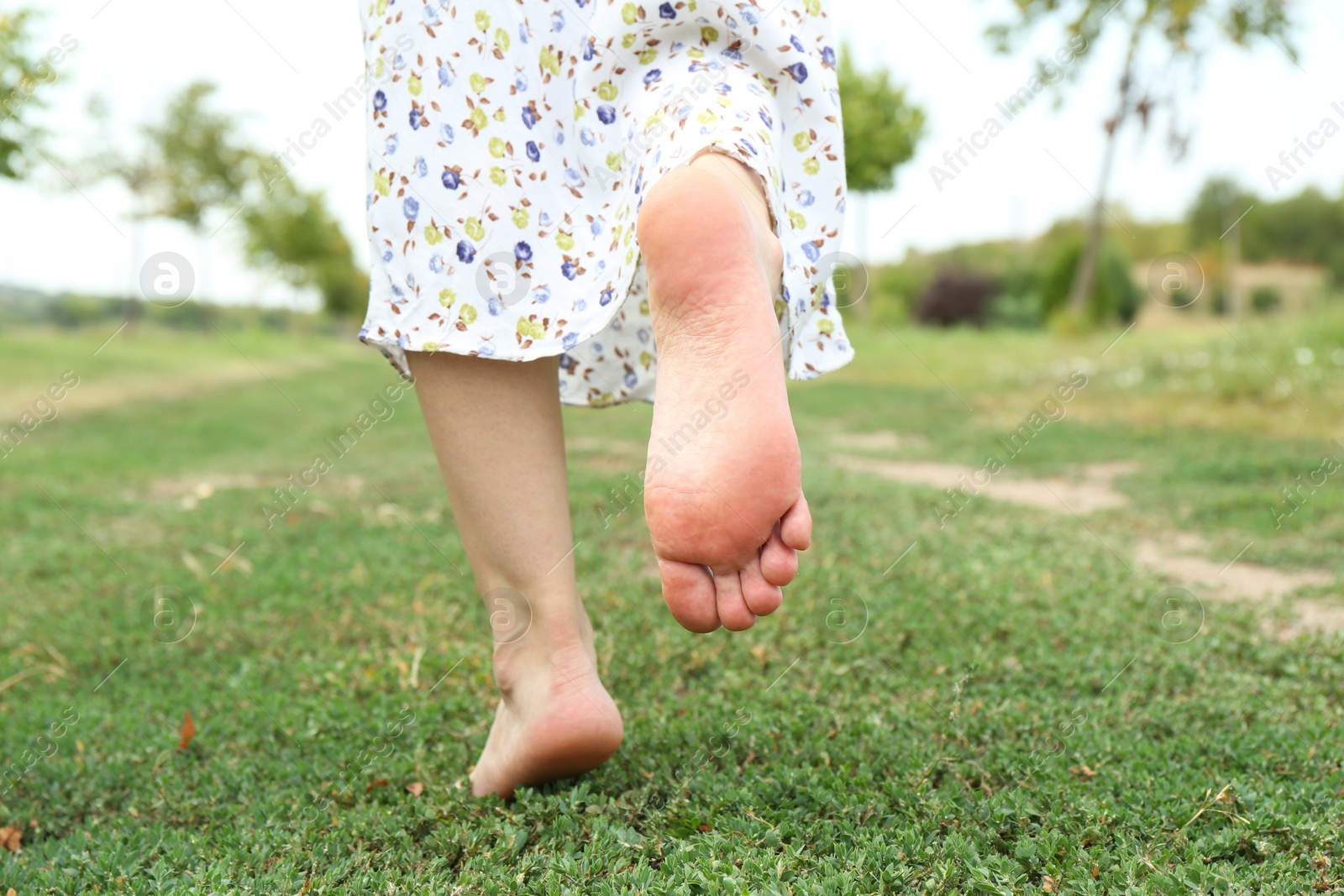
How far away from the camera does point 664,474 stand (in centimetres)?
102

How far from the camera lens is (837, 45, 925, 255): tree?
12.8 m

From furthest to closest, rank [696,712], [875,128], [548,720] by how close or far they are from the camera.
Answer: [875,128] → [696,712] → [548,720]

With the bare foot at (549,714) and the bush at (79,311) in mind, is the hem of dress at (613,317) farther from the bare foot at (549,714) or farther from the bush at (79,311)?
the bush at (79,311)

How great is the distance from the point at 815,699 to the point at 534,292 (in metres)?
Result: 0.96

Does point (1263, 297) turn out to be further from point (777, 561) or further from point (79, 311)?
point (777, 561)

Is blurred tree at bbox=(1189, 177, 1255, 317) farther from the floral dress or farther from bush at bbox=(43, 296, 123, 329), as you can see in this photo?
the floral dress

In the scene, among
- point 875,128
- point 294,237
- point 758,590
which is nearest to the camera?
point 758,590

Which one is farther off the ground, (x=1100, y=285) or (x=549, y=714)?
(x=549, y=714)

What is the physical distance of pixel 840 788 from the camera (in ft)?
4.52

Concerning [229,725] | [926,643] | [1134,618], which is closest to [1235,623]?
[1134,618]

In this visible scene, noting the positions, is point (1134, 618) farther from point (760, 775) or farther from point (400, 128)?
point (400, 128)

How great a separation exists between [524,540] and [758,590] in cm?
45

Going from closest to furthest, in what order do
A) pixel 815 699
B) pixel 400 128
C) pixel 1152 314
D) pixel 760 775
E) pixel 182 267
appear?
pixel 400 128 → pixel 760 775 → pixel 815 699 → pixel 182 267 → pixel 1152 314

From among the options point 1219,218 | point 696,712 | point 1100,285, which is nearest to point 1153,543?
point 696,712
